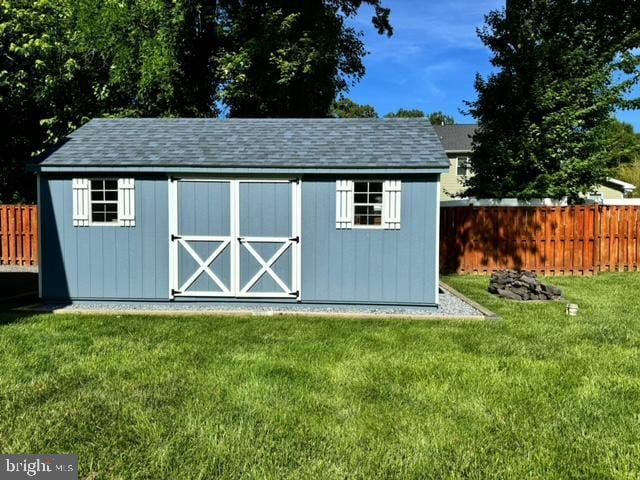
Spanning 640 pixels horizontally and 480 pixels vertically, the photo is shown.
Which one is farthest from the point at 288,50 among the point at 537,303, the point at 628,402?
the point at 628,402

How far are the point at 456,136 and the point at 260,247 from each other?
25901 millimetres

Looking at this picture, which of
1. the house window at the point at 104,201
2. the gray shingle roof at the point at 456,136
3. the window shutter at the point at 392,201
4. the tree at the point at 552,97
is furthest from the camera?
the gray shingle roof at the point at 456,136

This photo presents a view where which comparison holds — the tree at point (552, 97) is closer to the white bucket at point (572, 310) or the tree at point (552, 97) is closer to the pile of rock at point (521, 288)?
the pile of rock at point (521, 288)

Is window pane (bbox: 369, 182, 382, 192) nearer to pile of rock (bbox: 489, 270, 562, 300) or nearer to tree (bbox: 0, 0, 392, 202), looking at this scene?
pile of rock (bbox: 489, 270, 562, 300)

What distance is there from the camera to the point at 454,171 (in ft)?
96.5

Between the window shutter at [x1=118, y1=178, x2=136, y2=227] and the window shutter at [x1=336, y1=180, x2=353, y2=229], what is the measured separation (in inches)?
142

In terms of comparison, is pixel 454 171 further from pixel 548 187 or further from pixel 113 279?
pixel 113 279

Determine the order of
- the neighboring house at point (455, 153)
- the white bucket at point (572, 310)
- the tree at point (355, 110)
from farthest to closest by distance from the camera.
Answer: the tree at point (355, 110)
the neighboring house at point (455, 153)
the white bucket at point (572, 310)

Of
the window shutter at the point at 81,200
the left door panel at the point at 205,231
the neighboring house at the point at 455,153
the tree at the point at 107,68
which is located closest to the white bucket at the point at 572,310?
the left door panel at the point at 205,231

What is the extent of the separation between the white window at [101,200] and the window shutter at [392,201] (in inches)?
174

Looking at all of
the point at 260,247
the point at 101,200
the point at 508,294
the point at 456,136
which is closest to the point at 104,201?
the point at 101,200

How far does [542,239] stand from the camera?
12617 mm

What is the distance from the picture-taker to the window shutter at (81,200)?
8391 millimetres

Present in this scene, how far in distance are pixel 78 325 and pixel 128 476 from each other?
4.50 m
